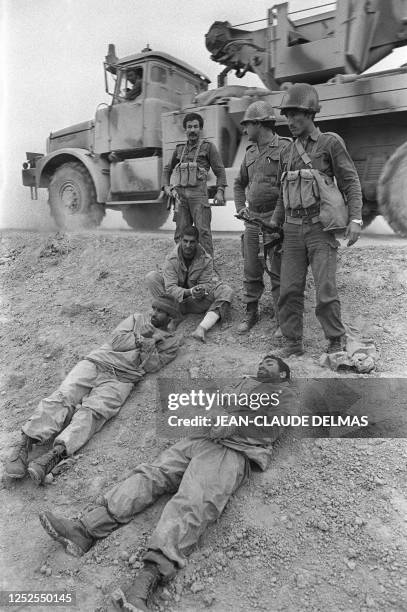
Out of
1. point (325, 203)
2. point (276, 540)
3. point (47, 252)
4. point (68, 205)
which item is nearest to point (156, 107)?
point (68, 205)

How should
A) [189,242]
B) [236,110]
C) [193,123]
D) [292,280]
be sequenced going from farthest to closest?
[236,110] < [193,123] < [189,242] < [292,280]

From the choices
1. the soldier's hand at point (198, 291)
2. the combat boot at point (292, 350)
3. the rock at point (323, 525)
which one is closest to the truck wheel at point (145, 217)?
the soldier's hand at point (198, 291)

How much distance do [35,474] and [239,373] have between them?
4.28ft

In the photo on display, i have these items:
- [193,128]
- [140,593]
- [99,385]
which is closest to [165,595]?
[140,593]

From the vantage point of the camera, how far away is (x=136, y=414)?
10.7ft

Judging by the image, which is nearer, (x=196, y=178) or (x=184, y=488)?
(x=184, y=488)

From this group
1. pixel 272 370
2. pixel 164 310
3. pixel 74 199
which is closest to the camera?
pixel 272 370

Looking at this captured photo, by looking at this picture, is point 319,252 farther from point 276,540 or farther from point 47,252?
point 47,252

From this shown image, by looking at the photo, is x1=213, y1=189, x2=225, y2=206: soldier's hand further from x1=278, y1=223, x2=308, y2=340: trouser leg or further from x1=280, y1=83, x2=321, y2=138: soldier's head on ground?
x1=280, y1=83, x2=321, y2=138: soldier's head on ground

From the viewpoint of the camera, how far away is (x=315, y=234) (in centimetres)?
315

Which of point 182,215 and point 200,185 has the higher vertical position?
point 200,185

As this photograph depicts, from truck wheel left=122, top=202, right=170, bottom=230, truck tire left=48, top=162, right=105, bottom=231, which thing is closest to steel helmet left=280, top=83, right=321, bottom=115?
truck tire left=48, top=162, right=105, bottom=231

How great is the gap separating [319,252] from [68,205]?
5.02m

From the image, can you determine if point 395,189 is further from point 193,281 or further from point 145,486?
point 145,486
